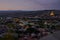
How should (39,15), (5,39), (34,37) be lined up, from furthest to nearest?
(39,15) → (34,37) → (5,39)

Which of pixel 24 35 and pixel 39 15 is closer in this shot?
pixel 24 35

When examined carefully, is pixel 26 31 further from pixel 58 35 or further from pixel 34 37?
pixel 58 35

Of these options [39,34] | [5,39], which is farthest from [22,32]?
[5,39]

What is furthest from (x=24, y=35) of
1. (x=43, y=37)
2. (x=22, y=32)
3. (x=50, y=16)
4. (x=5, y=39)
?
(x=50, y=16)

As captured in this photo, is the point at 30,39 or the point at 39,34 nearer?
the point at 30,39

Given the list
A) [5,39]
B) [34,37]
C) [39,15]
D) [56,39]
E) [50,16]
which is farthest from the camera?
[39,15]

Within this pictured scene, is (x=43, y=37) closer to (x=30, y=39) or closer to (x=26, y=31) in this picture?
(x=30, y=39)

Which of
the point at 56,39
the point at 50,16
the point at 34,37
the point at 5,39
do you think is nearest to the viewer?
the point at 5,39

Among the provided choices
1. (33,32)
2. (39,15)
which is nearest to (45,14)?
(39,15)

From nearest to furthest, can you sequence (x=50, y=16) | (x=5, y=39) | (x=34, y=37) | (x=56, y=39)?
(x=5, y=39) < (x=56, y=39) < (x=34, y=37) < (x=50, y=16)
